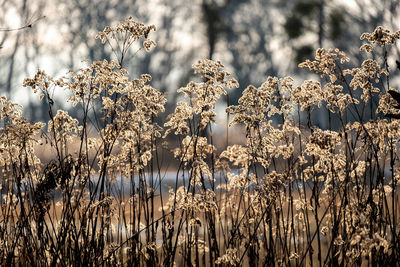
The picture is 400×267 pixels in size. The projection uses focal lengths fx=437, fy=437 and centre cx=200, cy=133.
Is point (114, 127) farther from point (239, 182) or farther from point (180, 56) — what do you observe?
point (180, 56)

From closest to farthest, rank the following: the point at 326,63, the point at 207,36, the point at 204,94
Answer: the point at 204,94
the point at 326,63
the point at 207,36

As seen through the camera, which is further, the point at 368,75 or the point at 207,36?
the point at 207,36

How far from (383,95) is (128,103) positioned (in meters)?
1.55

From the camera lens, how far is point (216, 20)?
10.1m

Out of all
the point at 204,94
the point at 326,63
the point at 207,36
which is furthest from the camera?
the point at 207,36

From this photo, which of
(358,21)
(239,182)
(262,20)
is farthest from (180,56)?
(239,182)

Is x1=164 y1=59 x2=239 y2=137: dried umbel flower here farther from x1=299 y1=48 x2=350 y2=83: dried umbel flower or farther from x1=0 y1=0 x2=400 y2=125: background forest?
x1=0 y1=0 x2=400 y2=125: background forest

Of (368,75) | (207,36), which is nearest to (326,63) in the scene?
(368,75)

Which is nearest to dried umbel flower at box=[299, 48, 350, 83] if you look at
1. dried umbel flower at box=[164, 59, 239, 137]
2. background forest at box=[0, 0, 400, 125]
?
dried umbel flower at box=[164, 59, 239, 137]

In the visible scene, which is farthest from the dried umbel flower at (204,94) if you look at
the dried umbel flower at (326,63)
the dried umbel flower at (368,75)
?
the dried umbel flower at (368,75)

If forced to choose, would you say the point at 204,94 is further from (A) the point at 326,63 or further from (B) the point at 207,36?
(B) the point at 207,36

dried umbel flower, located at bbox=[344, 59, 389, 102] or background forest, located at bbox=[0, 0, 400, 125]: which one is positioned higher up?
background forest, located at bbox=[0, 0, 400, 125]

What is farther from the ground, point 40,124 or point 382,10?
point 382,10

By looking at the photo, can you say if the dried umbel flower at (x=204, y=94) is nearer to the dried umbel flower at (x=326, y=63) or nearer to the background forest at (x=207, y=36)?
the dried umbel flower at (x=326, y=63)
